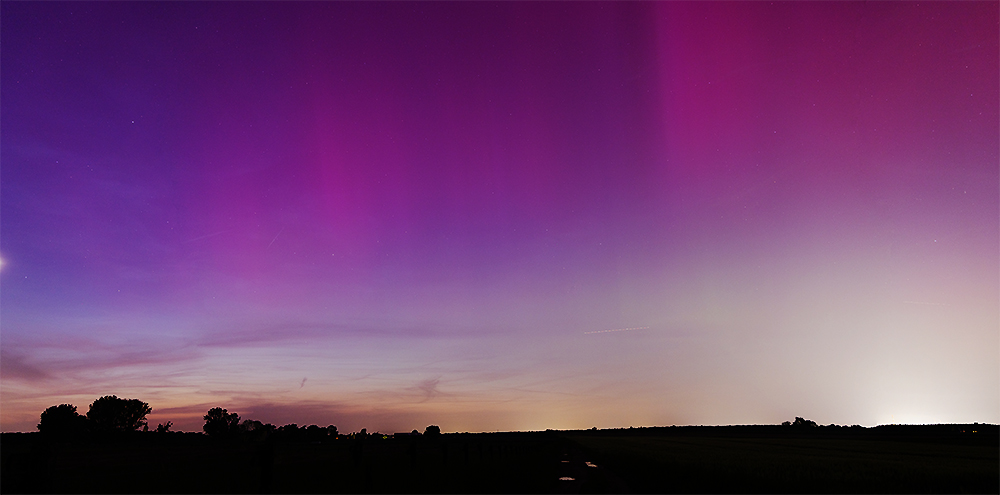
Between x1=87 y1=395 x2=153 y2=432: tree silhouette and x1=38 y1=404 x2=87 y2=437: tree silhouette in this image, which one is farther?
x1=87 y1=395 x2=153 y2=432: tree silhouette

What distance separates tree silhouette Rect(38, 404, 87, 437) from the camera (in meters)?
149

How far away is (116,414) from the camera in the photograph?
176500 millimetres

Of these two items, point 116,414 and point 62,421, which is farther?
point 116,414

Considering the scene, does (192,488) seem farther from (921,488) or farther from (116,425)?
(116,425)

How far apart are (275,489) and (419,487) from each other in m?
5.79

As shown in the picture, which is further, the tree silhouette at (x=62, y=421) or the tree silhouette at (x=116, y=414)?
the tree silhouette at (x=116, y=414)

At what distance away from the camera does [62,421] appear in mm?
155125

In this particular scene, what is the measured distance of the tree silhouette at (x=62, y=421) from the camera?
149 metres

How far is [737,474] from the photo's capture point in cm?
3262

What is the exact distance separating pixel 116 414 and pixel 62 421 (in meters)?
21.8

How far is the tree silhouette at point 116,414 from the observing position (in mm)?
173750

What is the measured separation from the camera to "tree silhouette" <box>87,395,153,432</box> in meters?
174

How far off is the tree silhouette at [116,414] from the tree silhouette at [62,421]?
8273mm

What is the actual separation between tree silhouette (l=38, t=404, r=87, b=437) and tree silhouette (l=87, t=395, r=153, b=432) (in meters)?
8.27
